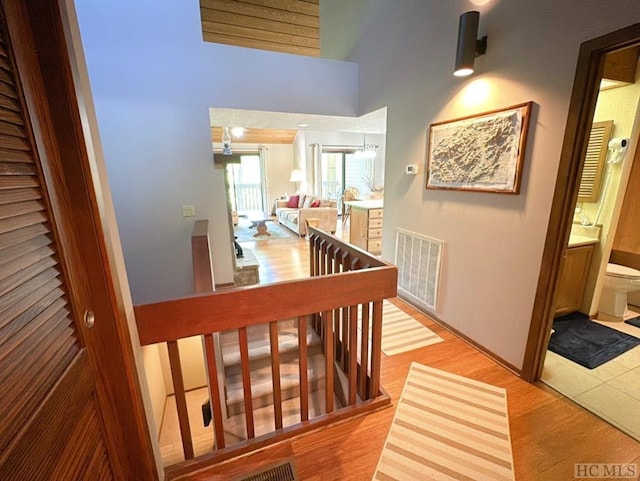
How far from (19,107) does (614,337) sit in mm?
3664

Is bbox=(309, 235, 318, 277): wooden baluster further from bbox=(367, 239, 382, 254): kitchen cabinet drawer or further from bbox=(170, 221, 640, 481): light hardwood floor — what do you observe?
bbox=(367, 239, 382, 254): kitchen cabinet drawer

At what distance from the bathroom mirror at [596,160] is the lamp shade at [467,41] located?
1.43 metres

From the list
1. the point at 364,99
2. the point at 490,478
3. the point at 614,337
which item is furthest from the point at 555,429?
the point at 364,99

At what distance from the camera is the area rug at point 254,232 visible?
21.0ft

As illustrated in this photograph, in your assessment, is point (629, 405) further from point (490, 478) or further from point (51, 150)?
point (51, 150)

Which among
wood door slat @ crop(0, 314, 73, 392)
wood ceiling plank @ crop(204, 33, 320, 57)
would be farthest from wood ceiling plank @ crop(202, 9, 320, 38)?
wood door slat @ crop(0, 314, 73, 392)

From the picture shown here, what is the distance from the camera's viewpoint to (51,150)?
71 centimetres

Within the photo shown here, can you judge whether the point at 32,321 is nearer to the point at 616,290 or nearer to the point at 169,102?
the point at 169,102

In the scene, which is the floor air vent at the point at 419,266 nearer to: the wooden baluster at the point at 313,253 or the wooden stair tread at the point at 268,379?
the wooden baluster at the point at 313,253

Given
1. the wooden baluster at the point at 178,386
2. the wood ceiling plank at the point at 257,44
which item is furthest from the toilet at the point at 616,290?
the wood ceiling plank at the point at 257,44

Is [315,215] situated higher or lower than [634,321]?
higher

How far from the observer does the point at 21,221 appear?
1.96 ft

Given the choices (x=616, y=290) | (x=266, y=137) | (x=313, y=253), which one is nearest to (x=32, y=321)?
(x=313, y=253)

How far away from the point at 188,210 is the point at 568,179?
10.4 feet
